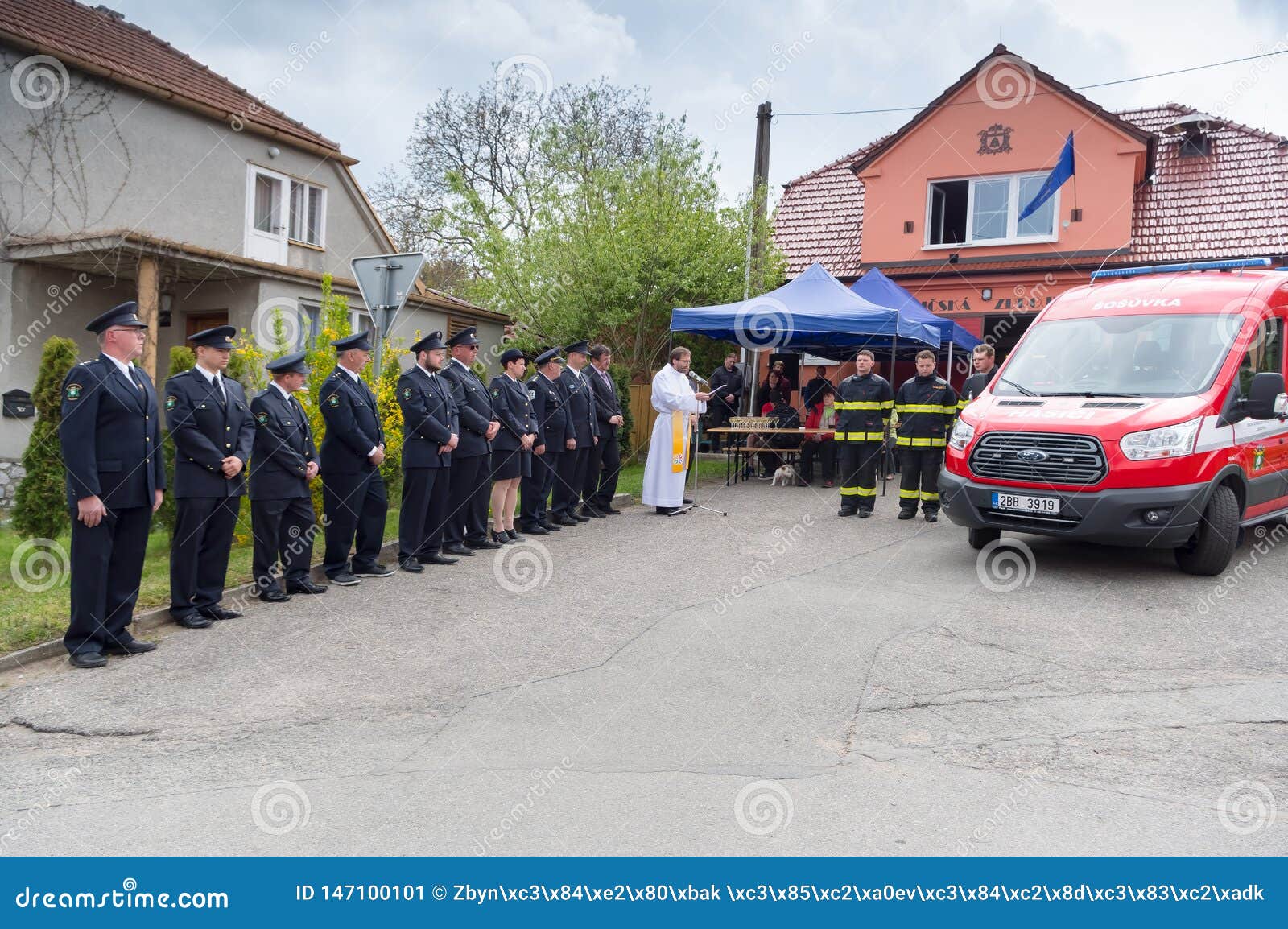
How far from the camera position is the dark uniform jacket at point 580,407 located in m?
12.2

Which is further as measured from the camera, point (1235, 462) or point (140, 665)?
point (1235, 462)

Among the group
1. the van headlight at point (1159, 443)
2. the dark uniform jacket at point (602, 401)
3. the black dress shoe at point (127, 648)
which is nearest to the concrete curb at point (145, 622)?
the black dress shoe at point (127, 648)

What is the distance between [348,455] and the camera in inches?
353

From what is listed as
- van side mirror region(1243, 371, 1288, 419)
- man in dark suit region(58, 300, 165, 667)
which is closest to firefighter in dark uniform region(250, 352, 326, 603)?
man in dark suit region(58, 300, 165, 667)

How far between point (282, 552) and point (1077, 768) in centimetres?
618

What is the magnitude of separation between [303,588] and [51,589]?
238 cm

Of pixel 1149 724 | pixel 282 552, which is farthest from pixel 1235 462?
pixel 282 552

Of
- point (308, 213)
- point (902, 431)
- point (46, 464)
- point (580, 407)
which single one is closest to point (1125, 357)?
point (902, 431)

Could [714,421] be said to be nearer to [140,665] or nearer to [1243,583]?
[1243,583]

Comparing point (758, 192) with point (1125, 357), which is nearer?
point (1125, 357)

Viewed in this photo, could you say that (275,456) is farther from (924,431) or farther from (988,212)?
(988,212)

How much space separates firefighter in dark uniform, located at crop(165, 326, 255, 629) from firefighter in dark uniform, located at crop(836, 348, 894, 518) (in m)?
7.47

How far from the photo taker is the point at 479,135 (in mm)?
35812

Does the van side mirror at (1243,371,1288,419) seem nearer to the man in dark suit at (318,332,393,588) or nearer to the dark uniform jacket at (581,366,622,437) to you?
the dark uniform jacket at (581,366,622,437)
